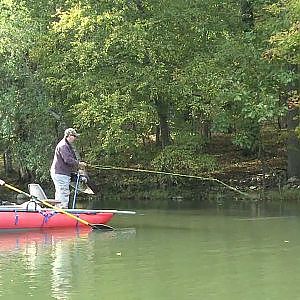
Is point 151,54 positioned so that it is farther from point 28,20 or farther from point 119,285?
point 119,285

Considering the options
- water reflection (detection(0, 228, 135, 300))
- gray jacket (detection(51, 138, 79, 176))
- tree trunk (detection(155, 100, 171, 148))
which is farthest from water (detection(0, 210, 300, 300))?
tree trunk (detection(155, 100, 171, 148))

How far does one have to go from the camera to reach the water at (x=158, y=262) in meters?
7.93

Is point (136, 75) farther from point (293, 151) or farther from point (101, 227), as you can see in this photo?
point (101, 227)

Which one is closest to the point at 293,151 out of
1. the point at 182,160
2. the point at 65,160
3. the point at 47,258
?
the point at 182,160

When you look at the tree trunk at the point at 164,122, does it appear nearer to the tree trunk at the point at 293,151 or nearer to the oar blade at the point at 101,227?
the tree trunk at the point at 293,151

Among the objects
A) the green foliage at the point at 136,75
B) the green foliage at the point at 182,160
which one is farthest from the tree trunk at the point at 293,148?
the green foliage at the point at 182,160

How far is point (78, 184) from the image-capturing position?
14344mm

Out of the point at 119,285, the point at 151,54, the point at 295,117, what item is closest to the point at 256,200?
the point at 295,117

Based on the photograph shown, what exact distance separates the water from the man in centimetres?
114

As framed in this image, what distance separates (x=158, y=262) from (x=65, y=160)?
181 inches

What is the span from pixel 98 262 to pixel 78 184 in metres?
4.71

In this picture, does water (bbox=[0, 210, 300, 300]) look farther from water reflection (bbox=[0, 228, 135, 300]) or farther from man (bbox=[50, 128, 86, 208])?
man (bbox=[50, 128, 86, 208])

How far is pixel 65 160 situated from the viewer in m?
13.8

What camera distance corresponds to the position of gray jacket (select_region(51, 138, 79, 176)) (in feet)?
45.2
